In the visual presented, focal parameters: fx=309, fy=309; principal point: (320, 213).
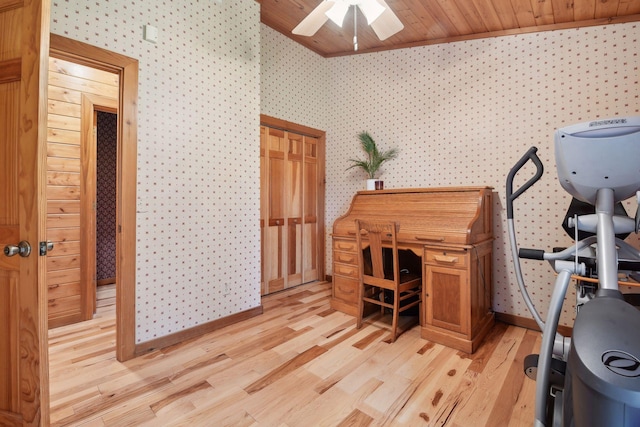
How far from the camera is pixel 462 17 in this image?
2.77 meters

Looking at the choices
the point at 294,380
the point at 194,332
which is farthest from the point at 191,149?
the point at 294,380

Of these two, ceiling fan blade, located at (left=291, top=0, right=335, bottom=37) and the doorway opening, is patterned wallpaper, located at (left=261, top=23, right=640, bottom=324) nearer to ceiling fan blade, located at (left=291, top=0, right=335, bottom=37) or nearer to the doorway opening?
Result: ceiling fan blade, located at (left=291, top=0, right=335, bottom=37)

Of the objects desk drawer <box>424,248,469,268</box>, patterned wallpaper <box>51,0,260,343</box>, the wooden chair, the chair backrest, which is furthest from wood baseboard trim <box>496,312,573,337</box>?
patterned wallpaper <box>51,0,260,343</box>

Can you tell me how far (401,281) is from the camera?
2662 millimetres

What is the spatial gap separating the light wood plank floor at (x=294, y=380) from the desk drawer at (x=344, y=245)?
73cm

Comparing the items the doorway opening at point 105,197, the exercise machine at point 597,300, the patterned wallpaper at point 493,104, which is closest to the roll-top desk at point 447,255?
the patterned wallpaper at point 493,104

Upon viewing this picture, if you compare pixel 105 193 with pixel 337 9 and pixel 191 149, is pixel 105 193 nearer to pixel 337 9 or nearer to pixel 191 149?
pixel 191 149

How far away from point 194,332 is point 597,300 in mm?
2583

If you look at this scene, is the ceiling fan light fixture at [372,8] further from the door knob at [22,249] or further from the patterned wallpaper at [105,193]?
the patterned wallpaper at [105,193]

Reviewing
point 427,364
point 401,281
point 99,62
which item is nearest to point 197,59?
point 99,62

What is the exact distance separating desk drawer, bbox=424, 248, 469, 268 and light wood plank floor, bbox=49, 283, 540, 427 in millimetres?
647

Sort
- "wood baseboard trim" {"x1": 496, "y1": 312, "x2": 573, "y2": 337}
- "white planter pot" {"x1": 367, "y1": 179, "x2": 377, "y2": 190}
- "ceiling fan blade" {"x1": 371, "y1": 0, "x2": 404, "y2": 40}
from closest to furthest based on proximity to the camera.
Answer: "ceiling fan blade" {"x1": 371, "y1": 0, "x2": 404, "y2": 40} → "wood baseboard trim" {"x1": 496, "y1": 312, "x2": 573, "y2": 337} → "white planter pot" {"x1": 367, "y1": 179, "x2": 377, "y2": 190}

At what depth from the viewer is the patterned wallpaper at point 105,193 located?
440 centimetres

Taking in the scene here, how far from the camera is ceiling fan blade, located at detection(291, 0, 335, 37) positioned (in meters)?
2.09
